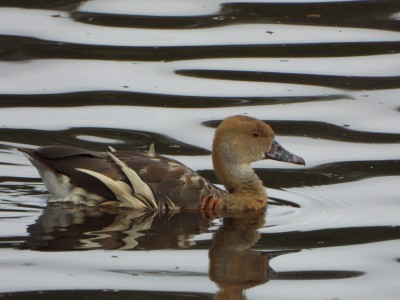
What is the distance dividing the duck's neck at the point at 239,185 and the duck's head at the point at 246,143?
5cm

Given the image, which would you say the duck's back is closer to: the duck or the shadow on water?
the duck

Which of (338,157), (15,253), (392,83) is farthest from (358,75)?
→ (15,253)

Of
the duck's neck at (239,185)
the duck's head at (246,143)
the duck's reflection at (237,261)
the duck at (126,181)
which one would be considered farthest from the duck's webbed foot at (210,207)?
the duck's head at (246,143)

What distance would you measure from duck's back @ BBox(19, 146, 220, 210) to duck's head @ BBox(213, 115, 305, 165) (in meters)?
0.54

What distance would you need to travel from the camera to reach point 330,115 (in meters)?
13.2

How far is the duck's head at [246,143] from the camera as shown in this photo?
1136 centimetres

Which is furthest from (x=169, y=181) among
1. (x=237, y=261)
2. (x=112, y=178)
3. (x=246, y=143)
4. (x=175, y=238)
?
(x=237, y=261)

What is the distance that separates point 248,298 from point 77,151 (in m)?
2.77

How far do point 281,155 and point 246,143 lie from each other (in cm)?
30

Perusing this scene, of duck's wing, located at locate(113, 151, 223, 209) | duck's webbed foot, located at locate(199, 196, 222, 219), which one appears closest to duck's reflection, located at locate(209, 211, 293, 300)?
duck's webbed foot, located at locate(199, 196, 222, 219)

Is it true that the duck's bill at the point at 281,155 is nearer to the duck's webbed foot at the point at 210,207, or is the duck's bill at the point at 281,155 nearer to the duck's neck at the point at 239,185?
the duck's neck at the point at 239,185

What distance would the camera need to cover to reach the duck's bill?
1138cm

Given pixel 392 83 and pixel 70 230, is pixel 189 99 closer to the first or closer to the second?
pixel 392 83

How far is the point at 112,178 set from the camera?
35.7 feet
